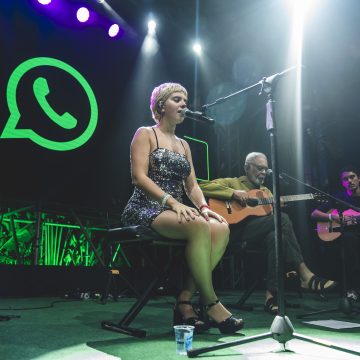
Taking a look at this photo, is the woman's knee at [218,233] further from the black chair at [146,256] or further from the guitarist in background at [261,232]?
the guitarist in background at [261,232]

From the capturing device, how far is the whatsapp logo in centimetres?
399

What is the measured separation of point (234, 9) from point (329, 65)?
1.56 m

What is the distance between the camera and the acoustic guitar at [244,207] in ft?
10.4

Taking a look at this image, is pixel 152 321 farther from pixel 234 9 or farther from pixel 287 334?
pixel 234 9

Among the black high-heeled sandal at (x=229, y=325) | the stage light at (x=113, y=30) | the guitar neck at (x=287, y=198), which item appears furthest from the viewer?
the stage light at (x=113, y=30)

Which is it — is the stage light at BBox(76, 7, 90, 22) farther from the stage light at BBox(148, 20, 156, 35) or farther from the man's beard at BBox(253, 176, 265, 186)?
the man's beard at BBox(253, 176, 265, 186)

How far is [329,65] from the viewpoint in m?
5.41

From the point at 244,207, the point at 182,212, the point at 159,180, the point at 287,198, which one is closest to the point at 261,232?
the point at 244,207

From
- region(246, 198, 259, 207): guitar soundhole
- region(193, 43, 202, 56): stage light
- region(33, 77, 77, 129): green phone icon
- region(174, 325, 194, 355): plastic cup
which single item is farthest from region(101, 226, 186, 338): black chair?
region(193, 43, 202, 56): stage light

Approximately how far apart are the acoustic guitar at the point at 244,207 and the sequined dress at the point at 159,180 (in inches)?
41.7

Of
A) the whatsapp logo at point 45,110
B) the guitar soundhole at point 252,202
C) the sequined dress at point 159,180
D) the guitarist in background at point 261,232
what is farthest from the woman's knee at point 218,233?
the whatsapp logo at point 45,110

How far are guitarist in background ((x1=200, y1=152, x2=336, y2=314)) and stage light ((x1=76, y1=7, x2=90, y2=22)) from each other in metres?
3.04

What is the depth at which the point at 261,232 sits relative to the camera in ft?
9.77

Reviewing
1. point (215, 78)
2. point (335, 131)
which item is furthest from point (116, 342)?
point (215, 78)
